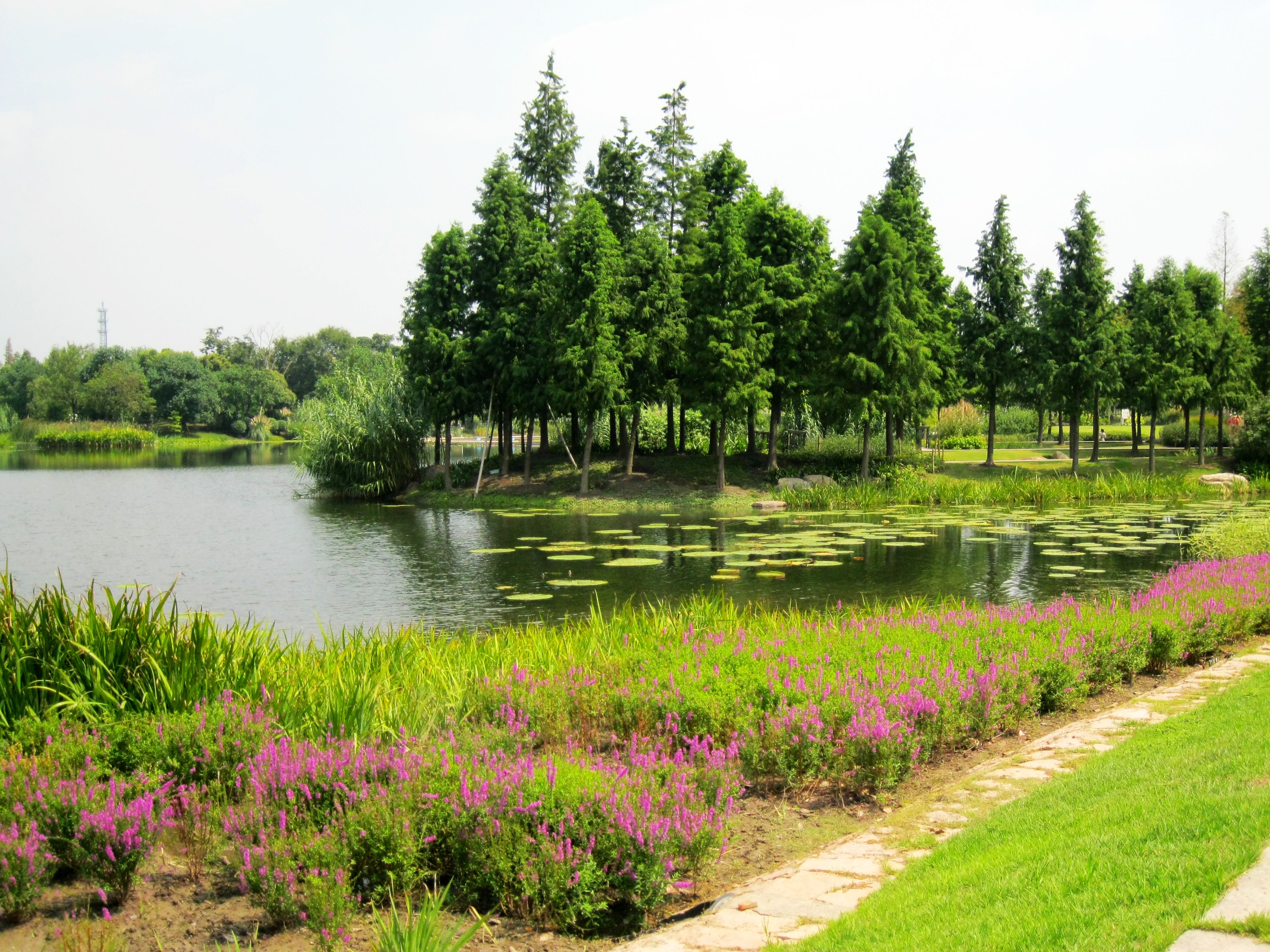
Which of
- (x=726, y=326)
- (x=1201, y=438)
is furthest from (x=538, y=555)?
(x=1201, y=438)

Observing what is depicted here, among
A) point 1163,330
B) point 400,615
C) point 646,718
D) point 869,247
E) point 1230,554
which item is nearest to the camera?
point 646,718

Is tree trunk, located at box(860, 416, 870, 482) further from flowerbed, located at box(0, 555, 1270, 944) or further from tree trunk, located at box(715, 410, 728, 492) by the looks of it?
flowerbed, located at box(0, 555, 1270, 944)

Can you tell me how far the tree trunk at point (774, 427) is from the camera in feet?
115

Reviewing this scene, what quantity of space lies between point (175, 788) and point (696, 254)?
102ft

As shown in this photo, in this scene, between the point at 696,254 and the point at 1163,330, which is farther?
the point at 1163,330

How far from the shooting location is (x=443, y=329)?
35000 millimetres

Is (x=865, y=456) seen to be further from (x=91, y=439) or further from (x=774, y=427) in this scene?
(x=91, y=439)

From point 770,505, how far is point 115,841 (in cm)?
2573

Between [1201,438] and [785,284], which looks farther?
[1201,438]

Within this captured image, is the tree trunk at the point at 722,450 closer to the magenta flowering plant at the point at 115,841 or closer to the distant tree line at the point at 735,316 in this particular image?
the distant tree line at the point at 735,316

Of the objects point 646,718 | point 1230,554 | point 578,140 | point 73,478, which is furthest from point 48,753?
point 73,478

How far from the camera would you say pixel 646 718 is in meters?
6.91

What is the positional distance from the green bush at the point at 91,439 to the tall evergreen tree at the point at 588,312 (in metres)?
67.0

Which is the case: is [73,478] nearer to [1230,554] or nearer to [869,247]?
[869,247]
